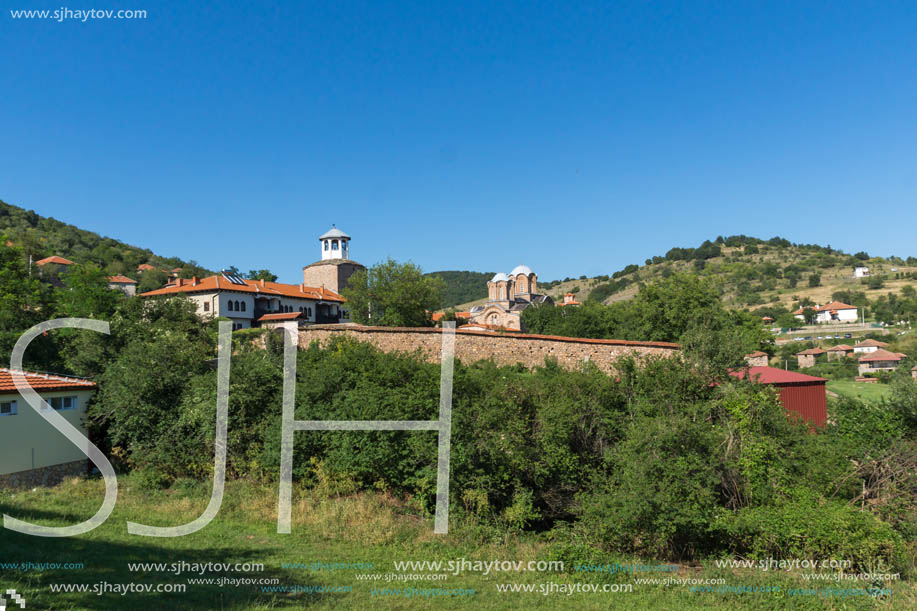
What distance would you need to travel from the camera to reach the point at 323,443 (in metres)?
12.3

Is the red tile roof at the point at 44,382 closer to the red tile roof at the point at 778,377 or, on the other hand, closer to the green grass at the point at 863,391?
the red tile roof at the point at 778,377

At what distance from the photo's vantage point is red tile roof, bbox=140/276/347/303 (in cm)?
3450

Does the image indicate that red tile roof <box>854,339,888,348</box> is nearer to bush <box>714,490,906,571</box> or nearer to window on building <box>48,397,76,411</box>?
bush <box>714,490,906,571</box>

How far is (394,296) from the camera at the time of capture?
Answer: 102 feet

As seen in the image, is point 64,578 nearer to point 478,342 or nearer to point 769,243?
point 478,342

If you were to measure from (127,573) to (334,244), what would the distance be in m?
43.4

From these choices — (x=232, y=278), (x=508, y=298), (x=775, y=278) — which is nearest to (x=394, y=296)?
(x=232, y=278)

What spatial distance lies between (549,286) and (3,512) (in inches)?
5711

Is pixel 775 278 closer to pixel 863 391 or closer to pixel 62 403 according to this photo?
pixel 863 391

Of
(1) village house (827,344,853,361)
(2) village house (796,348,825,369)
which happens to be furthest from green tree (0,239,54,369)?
(1) village house (827,344,853,361)

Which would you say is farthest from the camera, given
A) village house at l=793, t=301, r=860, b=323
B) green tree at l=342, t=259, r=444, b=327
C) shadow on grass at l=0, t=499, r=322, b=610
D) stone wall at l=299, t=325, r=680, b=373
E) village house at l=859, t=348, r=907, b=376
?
village house at l=793, t=301, r=860, b=323

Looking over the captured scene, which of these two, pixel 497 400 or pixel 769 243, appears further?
pixel 769 243

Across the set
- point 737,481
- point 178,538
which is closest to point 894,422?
point 737,481

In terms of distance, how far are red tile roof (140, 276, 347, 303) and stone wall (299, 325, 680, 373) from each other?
17.8 m
